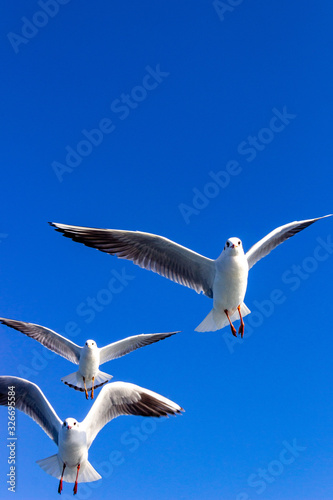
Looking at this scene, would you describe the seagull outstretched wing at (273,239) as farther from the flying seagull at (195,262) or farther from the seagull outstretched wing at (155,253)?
the seagull outstretched wing at (155,253)

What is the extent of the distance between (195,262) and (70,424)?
9.87ft

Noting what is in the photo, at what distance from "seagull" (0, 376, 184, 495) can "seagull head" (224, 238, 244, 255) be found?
250 centimetres

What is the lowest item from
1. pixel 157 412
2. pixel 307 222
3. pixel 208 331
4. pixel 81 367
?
pixel 157 412

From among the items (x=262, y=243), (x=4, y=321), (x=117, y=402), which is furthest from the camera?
Result: (x=4, y=321)

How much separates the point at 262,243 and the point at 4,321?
511 cm

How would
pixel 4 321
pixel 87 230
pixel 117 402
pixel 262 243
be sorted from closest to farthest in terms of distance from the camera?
1. pixel 87 230
2. pixel 262 243
3. pixel 117 402
4. pixel 4 321

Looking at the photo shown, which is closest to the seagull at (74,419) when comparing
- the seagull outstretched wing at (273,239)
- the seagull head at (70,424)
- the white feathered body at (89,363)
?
the seagull head at (70,424)

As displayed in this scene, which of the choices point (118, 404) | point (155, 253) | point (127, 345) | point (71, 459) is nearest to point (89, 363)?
point (127, 345)

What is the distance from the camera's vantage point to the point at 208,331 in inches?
297

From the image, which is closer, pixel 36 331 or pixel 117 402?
pixel 117 402

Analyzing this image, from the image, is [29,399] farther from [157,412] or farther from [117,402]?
[157,412]

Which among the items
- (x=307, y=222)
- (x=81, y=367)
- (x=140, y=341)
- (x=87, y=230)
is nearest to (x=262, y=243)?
(x=307, y=222)

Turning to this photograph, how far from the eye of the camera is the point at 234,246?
7184 mm

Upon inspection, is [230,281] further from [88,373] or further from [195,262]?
[88,373]
